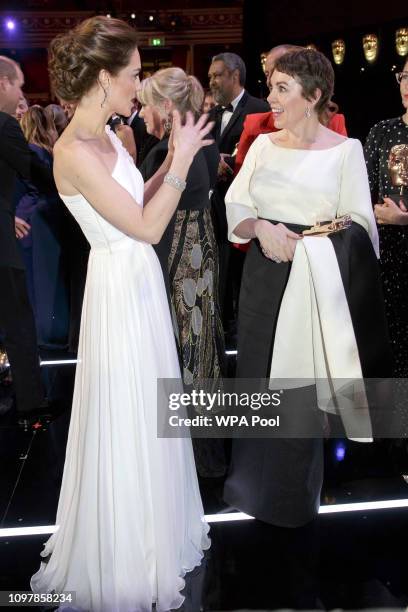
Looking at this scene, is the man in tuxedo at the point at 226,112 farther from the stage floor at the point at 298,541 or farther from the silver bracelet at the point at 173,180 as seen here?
the silver bracelet at the point at 173,180

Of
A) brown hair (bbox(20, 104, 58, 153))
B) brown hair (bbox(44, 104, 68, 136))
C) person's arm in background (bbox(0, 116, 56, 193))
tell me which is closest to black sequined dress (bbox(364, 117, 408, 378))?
person's arm in background (bbox(0, 116, 56, 193))

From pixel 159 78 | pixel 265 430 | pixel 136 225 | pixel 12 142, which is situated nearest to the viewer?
pixel 136 225

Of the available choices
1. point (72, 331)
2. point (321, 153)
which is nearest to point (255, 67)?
point (72, 331)

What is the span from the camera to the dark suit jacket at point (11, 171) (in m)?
3.32

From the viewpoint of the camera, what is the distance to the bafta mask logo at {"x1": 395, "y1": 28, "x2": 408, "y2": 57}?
590 centimetres

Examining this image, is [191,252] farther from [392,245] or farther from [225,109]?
[225,109]

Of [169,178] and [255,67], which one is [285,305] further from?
[255,67]

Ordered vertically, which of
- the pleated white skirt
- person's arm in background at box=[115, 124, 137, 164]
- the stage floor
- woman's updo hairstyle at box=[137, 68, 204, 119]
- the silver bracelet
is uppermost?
woman's updo hairstyle at box=[137, 68, 204, 119]

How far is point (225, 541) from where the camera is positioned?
244cm

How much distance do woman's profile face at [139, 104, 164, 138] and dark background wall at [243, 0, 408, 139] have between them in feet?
12.7

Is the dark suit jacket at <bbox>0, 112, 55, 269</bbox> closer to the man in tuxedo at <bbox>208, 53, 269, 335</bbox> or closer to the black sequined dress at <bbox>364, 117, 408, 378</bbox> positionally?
the man in tuxedo at <bbox>208, 53, 269, 335</bbox>

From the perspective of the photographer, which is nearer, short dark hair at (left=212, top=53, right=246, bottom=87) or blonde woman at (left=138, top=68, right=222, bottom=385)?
blonde woman at (left=138, top=68, right=222, bottom=385)

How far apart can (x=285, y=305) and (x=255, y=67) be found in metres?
6.62

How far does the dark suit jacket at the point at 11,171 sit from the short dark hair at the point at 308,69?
1.63 metres
